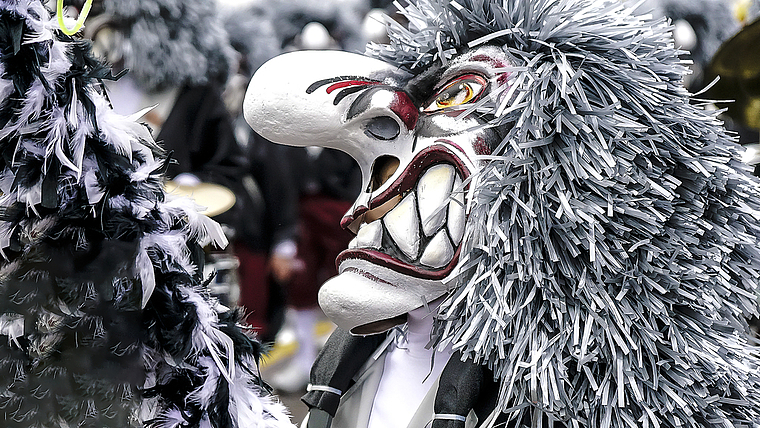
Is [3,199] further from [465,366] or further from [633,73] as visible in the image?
[633,73]

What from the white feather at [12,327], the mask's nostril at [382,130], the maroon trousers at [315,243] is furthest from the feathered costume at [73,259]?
the maroon trousers at [315,243]

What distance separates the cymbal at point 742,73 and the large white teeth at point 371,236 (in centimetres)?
168

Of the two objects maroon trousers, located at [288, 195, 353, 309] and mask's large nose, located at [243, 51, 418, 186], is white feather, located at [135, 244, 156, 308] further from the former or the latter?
maroon trousers, located at [288, 195, 353, 309]

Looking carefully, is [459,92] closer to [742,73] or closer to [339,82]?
[339,82]

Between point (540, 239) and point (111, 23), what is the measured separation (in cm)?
220

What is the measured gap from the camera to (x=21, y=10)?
0.73m

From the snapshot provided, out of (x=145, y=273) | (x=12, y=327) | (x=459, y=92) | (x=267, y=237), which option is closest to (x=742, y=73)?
(x=459, y=92)

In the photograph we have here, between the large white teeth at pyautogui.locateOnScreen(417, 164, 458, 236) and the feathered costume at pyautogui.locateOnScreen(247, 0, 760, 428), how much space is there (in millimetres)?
23

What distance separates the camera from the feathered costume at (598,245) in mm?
813

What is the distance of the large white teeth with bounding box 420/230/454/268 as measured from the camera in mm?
905

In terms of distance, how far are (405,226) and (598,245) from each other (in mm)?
232

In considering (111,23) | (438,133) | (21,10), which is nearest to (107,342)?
(21,10)

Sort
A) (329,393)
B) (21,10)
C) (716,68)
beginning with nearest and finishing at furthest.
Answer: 1. (21,10)
2. (329,393)
3. (716,68)

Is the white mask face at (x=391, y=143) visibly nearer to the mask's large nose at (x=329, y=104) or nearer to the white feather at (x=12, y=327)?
the mask's large nose at (x=329, y=104)
